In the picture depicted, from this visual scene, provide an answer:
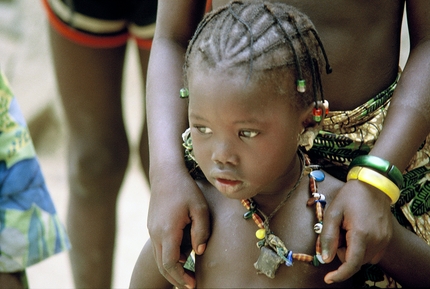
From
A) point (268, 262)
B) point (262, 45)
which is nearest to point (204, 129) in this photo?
point (262, 45)

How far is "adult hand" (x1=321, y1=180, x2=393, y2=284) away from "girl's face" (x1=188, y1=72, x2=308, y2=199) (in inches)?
6.0

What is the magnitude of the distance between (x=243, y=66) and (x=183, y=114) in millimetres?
427

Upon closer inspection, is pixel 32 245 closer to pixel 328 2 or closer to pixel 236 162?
pixel 236 162

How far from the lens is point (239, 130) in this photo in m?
1.33

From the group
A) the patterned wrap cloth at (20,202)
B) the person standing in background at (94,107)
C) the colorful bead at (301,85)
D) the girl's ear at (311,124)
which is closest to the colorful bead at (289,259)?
the girl's ear at (311,124)

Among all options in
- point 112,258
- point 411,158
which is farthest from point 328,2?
point 112,258

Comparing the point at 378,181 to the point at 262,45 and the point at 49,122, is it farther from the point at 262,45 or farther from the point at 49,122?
the point at 49,122

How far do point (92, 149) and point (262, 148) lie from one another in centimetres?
136

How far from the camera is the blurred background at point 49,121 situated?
3627mm

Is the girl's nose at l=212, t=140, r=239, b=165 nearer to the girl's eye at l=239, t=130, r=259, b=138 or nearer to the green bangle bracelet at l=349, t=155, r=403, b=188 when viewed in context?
the girl's eye at l=239, t=130, r=259, b=138

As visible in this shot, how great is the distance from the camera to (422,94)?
1526 millimetres

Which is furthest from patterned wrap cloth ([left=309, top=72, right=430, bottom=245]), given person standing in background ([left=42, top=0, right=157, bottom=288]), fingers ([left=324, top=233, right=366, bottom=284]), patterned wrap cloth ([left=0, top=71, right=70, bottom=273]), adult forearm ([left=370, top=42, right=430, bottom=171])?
person standing in background ([left=42, top=0, right=157, bottom=288])

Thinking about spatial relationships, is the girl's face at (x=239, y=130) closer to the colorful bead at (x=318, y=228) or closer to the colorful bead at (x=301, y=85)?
the colorful bead at (x=301, y=85)

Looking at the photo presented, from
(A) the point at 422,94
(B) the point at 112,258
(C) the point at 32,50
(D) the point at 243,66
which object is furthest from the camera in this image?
(C) the point at 32,50
